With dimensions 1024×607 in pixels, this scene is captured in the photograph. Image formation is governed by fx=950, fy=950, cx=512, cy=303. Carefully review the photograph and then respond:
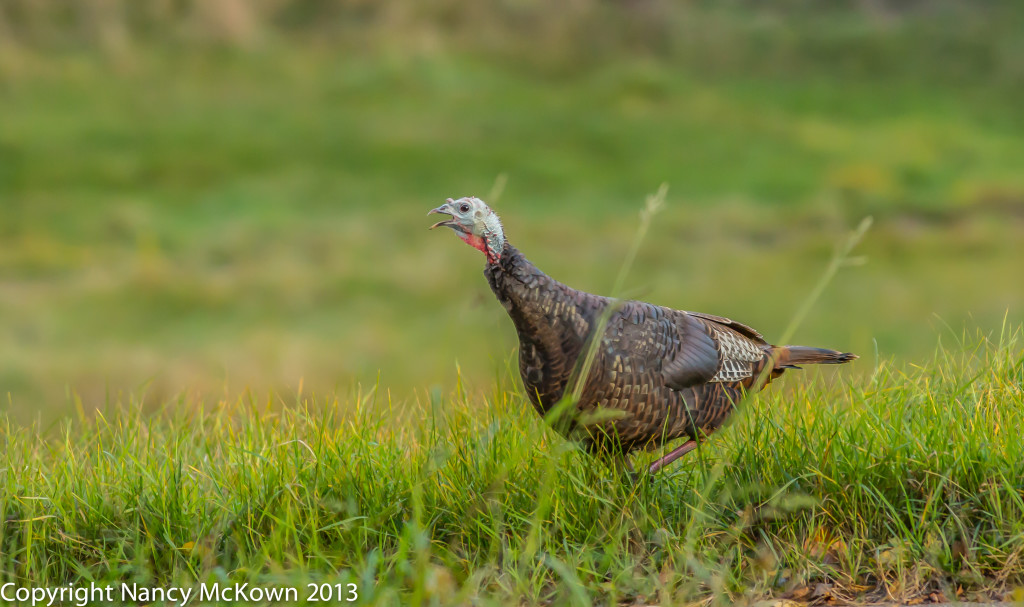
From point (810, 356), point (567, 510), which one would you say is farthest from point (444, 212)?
point (810, 356)

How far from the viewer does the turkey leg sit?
12.2 feet

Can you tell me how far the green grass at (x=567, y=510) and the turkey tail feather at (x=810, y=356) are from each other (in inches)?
14.6

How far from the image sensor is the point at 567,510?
11.4 feet

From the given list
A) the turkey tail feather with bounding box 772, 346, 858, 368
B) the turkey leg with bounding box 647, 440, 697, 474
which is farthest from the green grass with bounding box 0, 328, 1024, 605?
the turkey tail feather with bounding box 772, 346, 858, 368

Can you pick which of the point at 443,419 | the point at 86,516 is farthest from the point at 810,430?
the point at 86,516

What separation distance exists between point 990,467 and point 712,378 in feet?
3.46

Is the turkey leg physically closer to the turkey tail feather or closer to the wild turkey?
the wild turkey

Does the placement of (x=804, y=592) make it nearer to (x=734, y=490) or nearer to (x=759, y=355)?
(x=734, y=490)

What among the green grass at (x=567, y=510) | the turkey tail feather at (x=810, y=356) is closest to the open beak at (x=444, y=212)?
the green grass at (x=567, y=510)

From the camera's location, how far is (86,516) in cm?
364

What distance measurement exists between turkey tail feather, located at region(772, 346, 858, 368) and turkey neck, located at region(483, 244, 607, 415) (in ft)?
3.76

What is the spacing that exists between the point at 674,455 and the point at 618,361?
0.50 m
